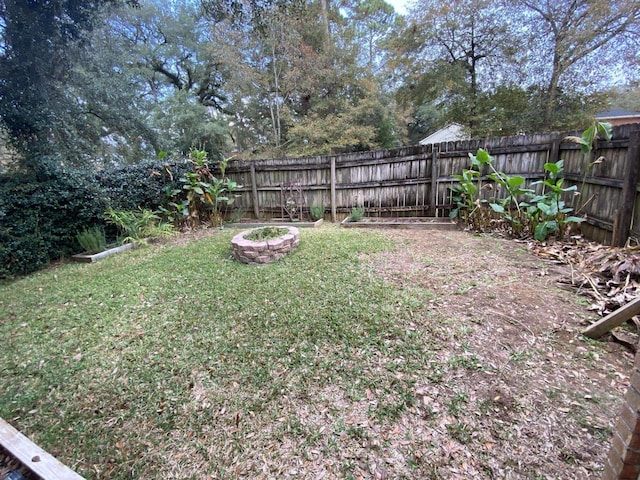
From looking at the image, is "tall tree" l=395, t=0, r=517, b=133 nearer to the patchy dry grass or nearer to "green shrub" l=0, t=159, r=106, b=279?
the patchy dry grass

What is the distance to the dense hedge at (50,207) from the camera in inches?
156

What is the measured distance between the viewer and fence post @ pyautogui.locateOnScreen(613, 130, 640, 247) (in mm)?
2773

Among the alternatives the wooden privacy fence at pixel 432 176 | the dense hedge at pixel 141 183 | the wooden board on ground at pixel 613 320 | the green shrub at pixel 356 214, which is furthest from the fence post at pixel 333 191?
the wooden board on ground at pixel 613 320

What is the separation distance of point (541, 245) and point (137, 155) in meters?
10.0

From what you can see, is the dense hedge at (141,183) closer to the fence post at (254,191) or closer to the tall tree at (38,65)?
the tall tree at (38,65)

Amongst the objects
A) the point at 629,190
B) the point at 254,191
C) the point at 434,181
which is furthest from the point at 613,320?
the point at 254,191

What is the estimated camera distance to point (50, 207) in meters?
4.42

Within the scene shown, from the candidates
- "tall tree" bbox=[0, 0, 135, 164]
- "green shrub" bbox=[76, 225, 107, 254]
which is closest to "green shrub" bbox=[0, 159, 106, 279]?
"green shrub" bbox=[76, 225, 107, 254]

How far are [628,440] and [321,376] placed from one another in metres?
1.49

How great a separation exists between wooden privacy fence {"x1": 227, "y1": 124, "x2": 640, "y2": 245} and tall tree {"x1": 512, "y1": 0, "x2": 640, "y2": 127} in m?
7.13

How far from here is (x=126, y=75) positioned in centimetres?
700

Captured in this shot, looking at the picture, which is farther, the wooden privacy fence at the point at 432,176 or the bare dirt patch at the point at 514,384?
the wooden privacy fence at the point at 432,176

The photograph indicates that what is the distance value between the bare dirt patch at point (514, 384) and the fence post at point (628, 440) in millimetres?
463

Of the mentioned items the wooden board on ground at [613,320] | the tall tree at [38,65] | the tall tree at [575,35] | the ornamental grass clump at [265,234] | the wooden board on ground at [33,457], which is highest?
the tall tree at [575,35]
